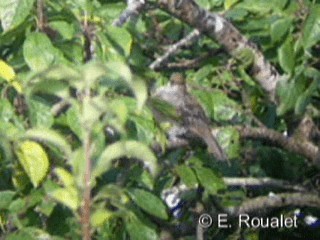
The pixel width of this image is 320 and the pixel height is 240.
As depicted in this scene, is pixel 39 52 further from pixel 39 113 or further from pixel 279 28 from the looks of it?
pixel 279 28

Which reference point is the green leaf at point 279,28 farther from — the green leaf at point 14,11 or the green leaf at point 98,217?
the green leaf at point 98,217

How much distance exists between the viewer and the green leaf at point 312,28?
284cm

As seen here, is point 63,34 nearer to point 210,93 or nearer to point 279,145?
point 210,93

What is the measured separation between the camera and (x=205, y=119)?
3115mm

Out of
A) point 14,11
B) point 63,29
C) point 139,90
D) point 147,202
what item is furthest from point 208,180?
point 139,90

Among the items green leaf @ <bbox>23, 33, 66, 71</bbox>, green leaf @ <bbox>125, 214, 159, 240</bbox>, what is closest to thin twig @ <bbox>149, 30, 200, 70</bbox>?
green leaf @ <bbox>23, 33, 66, 71</bbox>

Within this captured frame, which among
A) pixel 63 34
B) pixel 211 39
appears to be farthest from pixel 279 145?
pixel 63 34

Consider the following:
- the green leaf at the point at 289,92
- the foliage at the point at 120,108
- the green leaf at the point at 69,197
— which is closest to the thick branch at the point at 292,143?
the foliage at the point at 120,108

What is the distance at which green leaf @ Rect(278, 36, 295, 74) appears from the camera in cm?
296

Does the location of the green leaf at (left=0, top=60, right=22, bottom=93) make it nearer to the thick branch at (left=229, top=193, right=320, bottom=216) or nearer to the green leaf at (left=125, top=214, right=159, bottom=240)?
the green leaf at (left=125, top=214, right=159, bottom=240)

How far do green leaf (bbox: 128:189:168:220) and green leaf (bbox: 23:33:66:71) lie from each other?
1.21 ft

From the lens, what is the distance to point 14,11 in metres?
2.45

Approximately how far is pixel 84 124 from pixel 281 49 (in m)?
1.79

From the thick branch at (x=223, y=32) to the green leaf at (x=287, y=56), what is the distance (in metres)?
0.21
